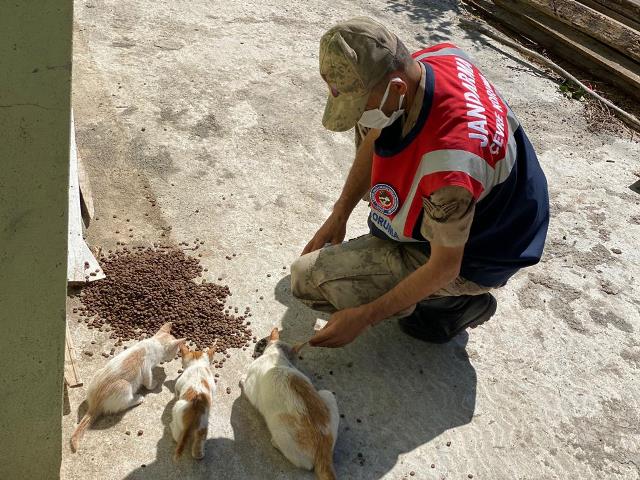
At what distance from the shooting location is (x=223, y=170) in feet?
19.1

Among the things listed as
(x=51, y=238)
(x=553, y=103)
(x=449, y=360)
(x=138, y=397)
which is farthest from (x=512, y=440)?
(x=553, y=103)

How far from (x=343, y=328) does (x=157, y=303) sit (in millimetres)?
1283

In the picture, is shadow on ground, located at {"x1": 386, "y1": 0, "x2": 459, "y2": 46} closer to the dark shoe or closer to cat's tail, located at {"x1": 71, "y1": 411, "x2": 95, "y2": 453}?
the dark shoe

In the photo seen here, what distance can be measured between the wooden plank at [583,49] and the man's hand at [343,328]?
5.82 metres

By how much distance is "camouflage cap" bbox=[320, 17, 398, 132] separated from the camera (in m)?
3.34

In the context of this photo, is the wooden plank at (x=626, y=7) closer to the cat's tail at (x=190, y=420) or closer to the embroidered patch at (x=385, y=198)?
the embroidered patch at (x=385, y=198)

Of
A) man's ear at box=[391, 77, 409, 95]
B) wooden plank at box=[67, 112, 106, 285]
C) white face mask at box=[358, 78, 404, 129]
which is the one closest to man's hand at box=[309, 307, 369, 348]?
white face mask at box=[358, 78, 404, 129]

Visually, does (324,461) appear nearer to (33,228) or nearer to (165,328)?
(165,328)

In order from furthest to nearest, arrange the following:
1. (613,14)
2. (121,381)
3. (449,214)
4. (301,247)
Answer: (613,14), (301,247), (121,381), (449,214)

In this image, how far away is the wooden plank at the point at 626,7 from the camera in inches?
345

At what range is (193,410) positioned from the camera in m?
3.62

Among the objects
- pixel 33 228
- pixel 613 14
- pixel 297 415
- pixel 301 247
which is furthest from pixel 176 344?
pixel 613 14

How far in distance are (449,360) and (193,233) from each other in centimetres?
205

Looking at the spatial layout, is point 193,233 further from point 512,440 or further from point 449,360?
point 512,440
